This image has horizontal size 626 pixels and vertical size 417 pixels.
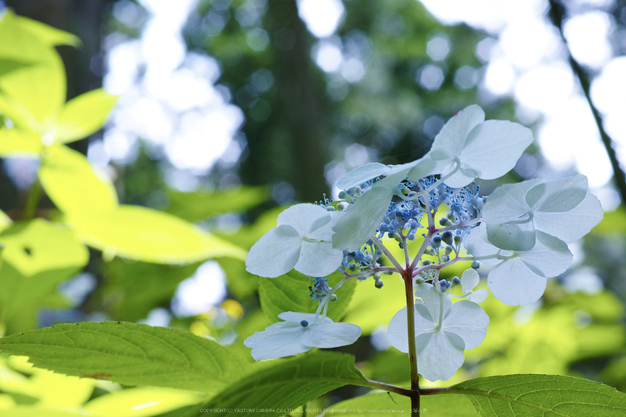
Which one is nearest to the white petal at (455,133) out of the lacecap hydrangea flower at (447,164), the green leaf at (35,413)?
the lacecap hydrangea flower at (447,164)

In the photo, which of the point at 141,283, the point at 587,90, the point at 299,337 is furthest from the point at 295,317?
the point at 141,283

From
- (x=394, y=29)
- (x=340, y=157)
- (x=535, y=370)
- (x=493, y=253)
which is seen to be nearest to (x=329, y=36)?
(x=394, y=29)

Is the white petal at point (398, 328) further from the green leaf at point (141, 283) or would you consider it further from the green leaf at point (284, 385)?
the green leaf at point (141, 283)

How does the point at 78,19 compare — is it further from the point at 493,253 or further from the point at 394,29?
the point at 394,29

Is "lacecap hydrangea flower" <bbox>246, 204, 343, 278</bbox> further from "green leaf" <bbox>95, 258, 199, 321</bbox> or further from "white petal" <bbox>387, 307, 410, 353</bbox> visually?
"green leaf" <bbox>95, 258, 199, 321</bbox>

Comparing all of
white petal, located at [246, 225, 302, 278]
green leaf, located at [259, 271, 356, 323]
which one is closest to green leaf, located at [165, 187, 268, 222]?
green leaf, located at [259, 271, 356, 323]
